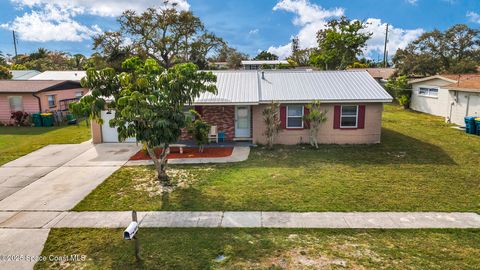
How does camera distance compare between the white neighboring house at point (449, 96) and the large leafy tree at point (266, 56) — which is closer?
the white neighboring house at point (449, 96)

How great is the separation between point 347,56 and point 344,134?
33542mm

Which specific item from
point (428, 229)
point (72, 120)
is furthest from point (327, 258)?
point (72, 120)

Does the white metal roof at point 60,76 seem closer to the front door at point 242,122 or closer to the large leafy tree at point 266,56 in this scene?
the front door at point 242,122

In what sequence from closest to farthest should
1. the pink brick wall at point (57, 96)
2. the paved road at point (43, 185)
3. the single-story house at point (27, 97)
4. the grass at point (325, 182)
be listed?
the paved road at point (43, 185) < the grass at point (325, 182) < the single-story house at point (27, 97) < the pink brick wall at point (57, 96)

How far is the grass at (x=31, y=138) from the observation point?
15.0m

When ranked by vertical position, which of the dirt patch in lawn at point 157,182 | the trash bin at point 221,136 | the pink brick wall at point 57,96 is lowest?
the dirt patch in lawn at point 157,182

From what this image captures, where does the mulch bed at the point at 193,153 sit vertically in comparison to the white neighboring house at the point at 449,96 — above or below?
below

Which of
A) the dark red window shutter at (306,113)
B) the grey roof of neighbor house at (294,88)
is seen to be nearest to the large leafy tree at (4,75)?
the grey roof of neighbor house at (294,88)

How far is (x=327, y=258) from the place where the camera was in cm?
621

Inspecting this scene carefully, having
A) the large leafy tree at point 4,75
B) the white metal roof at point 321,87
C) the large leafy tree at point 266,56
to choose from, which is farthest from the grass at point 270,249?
the large leafy tree at point 266,56

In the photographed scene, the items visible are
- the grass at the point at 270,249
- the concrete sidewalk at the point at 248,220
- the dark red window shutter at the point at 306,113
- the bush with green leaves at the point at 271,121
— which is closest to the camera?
the grass at the point at 270,249

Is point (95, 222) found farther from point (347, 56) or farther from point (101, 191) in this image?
point (347, 56)

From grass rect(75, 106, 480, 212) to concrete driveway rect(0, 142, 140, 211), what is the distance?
0.70 metres

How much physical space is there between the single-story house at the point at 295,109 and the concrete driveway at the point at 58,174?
2064 mm
